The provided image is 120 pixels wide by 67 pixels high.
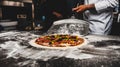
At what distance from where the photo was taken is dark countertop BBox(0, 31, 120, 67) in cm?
133

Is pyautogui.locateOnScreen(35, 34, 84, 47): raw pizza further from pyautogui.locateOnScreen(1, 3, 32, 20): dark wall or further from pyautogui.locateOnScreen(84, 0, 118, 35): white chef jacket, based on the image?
pyautogui.locateOnScreen(1, 3, 32, 20): dark wall

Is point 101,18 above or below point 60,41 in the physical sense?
above

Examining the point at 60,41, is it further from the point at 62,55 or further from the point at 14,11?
the point at 14,11

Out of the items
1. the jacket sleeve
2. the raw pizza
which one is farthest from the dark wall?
the raw pizza

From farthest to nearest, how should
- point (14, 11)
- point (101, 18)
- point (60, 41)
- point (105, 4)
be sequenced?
1. point (14, 11)
2. point (101, 18)
3. point (105, 4)
4. point (60, 41)

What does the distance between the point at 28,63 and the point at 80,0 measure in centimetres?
183

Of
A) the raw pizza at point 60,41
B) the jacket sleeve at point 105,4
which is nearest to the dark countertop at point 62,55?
the raw pizza at point 60,41

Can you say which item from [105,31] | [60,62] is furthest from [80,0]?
[60,62]

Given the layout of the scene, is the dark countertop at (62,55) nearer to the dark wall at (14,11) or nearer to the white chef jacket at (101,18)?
the white chef jacket at (101,18)

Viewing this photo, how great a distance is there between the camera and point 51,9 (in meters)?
4.33

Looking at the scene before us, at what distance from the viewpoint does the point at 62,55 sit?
153 cm

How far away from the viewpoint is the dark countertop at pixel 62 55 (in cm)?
133

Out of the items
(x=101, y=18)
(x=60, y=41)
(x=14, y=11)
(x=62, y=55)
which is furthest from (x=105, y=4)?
(x=14, y=11)

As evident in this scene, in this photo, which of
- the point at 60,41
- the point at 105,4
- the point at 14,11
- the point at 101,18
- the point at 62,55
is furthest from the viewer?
the point at 14,11
